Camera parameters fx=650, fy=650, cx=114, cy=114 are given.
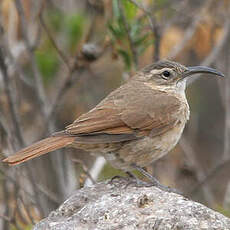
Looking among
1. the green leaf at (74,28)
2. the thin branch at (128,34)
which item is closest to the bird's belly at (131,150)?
→ the thin branch at (128,34)

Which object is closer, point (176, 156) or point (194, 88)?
point (176, 156)

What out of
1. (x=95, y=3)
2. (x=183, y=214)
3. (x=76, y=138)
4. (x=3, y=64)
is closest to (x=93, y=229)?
(x=183, y=214)

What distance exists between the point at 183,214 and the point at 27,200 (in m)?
3.05

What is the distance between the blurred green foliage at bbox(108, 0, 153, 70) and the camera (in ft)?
21.9

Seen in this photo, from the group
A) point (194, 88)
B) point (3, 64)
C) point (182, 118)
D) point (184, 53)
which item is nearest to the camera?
point (182, 118)

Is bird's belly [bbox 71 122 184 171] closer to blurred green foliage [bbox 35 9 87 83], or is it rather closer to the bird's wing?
the bird's wing

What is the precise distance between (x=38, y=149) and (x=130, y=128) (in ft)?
2.84

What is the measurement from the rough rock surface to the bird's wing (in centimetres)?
60

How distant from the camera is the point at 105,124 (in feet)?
17.5

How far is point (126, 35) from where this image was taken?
672 cm

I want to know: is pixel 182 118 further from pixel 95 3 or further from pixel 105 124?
pixel 95 3

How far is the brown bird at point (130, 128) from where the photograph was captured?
16.9 feet

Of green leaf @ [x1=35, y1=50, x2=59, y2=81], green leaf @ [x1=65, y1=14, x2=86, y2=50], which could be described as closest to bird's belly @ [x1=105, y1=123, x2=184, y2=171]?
green leaf @ [x1=65, y1=14, x2=86, y2=50]

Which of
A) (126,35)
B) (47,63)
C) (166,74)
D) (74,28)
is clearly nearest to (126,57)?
(126,35)
